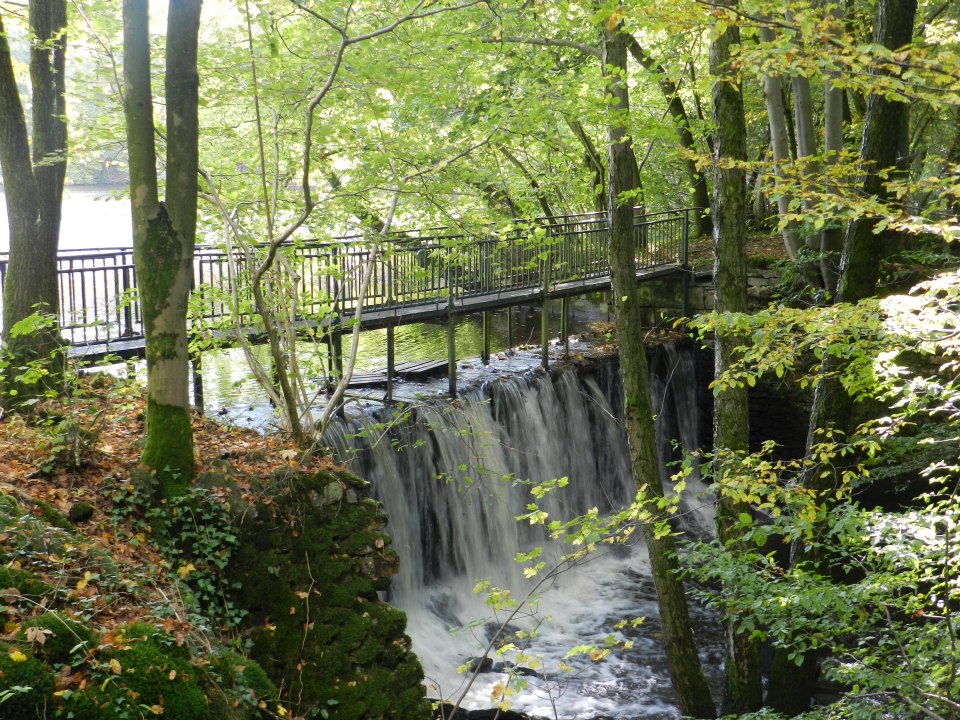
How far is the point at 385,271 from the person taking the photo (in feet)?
43.8

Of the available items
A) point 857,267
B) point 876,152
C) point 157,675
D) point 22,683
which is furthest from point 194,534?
point 876,152

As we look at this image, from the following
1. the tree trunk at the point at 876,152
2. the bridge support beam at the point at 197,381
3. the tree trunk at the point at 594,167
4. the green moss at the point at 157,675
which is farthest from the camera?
the tree trunk at the point at 594,167

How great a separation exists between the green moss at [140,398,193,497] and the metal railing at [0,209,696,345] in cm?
105

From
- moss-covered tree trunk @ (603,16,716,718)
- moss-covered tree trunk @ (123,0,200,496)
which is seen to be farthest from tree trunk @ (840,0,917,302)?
moss-covered tree trunk @ (123,0,200,496)

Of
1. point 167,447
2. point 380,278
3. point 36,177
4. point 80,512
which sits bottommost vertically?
point 80,512

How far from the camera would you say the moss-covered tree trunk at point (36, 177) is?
7.58 metres

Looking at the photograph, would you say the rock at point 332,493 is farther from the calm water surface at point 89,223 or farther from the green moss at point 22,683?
the calm water surface at point 89,223

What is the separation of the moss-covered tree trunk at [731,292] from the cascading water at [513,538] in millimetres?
1024

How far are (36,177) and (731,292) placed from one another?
7.30 metres

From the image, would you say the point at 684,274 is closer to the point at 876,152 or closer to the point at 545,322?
the point at 545,322

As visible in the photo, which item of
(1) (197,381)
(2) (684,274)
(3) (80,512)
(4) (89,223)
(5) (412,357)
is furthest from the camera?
(4) (89,223)

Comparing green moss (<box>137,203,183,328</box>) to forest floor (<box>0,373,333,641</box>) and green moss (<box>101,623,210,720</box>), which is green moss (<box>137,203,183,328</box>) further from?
green moss (<box>101,623,210,720</box>)

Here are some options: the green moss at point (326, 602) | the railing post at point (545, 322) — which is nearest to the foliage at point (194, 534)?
the green moss at point (326, 602)

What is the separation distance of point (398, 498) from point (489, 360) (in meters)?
4.65
